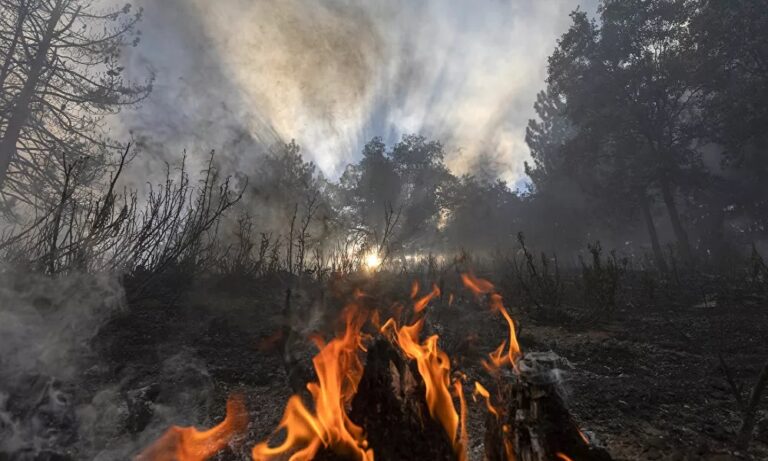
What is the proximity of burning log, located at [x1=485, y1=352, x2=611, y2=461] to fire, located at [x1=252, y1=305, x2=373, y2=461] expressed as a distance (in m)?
0.84

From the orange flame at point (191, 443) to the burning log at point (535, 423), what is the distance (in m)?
2.32

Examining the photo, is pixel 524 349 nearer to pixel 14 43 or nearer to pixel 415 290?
pixel 415 290

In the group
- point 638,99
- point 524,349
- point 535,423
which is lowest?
point 535,423

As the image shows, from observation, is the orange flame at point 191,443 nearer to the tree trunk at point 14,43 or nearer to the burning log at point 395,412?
the burning log at point 395,412

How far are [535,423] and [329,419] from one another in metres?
1.23

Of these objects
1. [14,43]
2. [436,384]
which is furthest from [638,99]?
[14,43]

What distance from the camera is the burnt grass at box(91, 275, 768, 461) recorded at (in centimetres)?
331

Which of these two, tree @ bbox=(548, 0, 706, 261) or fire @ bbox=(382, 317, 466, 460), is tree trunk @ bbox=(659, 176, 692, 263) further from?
fire @ bbox=(382, 317, 466, 460)

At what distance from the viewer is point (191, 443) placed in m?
3.10

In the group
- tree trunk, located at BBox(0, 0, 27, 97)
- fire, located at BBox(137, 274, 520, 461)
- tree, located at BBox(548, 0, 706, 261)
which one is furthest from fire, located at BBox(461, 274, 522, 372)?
tree trunk, located at BBox(0, 0, 27, 97)

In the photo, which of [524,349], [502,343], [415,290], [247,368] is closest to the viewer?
[247,368]

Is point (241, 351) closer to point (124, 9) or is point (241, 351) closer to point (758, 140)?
point (124, 9)

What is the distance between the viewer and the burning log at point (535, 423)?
6.50 feet

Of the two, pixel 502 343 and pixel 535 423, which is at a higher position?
pixel 502 343
